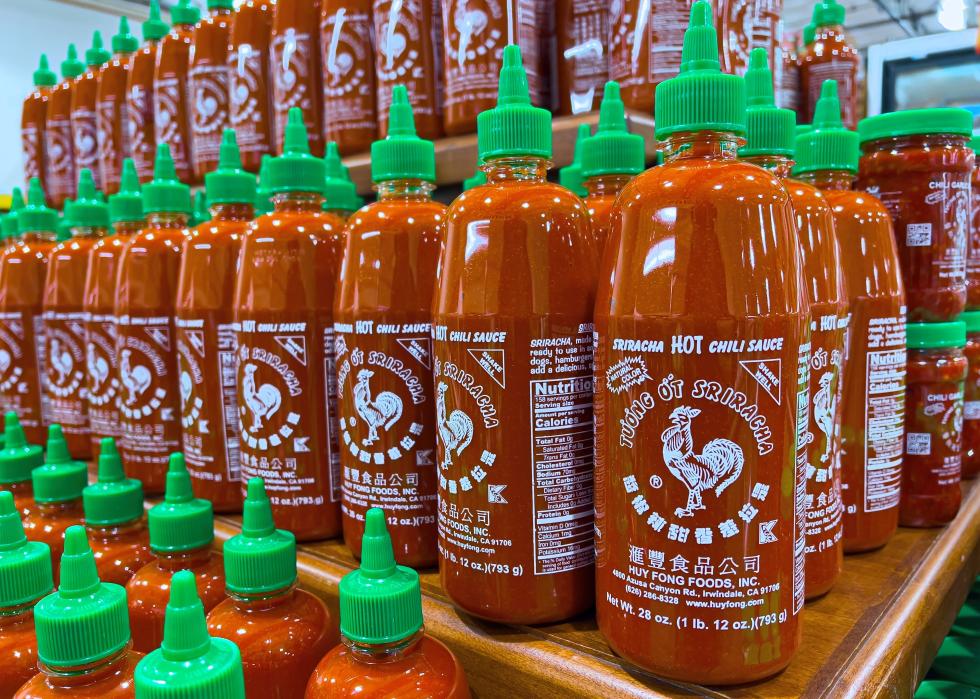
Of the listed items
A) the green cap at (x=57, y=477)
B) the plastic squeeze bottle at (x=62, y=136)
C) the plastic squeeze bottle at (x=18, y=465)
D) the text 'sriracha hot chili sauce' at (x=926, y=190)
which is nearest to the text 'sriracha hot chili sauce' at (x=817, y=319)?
the text 'sriracha hot chili sauce' at (x=926, y=190)

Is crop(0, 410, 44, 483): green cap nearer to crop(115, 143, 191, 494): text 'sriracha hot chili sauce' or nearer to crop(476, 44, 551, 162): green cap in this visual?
crop(115, 143, 191, 494): text 'sriracha hot chili sauce'

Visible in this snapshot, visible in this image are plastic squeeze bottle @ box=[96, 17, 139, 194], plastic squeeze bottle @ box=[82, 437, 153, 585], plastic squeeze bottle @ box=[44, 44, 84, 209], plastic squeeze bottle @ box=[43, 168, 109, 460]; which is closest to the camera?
plastic squeeze bottle @ box=[82, 437, 153, 585]

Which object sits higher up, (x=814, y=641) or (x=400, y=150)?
(x=400, y=150)

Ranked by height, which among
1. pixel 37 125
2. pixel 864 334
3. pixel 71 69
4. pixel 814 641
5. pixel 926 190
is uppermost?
pixel 71 69

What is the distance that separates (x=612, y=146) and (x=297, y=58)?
609 millimetres

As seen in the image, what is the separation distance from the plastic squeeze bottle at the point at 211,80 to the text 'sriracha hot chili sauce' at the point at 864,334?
2.96 feet

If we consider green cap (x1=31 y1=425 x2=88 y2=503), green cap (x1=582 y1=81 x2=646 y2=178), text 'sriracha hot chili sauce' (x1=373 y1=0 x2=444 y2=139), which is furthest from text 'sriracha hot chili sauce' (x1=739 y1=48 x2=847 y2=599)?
green cap (x1=31 y1=425 x2=88 y2=503)

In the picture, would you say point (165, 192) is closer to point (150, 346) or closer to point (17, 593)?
point (150, 346)

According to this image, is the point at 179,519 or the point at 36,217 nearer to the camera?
the point at 179,519

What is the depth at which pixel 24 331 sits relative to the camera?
121 centimetres

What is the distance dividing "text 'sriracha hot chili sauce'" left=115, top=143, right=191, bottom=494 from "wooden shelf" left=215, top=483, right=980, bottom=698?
13.5 inches

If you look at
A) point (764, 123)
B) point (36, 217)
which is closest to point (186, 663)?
point (764, 123)

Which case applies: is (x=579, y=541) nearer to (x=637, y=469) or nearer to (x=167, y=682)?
(x=637, y=469)

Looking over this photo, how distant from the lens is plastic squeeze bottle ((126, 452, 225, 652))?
671mm
